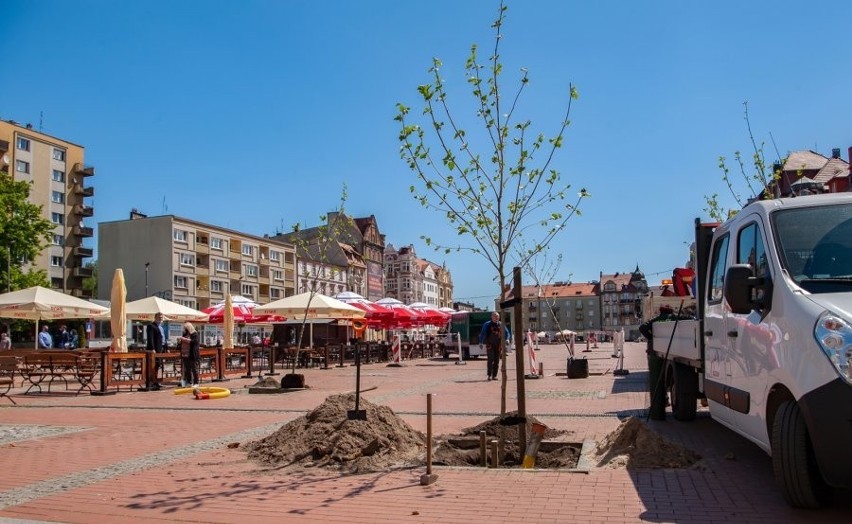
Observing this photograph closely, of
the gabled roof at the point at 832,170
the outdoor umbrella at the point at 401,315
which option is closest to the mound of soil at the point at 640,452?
the outdoor umbrella at the point at 401,315

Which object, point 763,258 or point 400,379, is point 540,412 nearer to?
point 763,258

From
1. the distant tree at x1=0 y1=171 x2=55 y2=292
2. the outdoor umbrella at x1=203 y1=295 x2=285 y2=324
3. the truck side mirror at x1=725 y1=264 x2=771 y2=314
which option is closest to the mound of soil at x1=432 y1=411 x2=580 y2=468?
the truck side mirror at x1=725 y1=264 x2=771 y2=314

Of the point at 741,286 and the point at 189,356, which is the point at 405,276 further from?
the point at 741,286

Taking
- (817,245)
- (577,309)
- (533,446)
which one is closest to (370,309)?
(533,446)

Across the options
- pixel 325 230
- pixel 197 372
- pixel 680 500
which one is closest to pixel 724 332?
pixel 680 500

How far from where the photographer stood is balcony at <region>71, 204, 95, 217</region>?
81.2 metres

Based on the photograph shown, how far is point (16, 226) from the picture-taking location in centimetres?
5050

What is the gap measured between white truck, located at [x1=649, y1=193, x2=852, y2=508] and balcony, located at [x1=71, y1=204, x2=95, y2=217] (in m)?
85.1

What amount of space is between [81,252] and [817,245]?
85850mm

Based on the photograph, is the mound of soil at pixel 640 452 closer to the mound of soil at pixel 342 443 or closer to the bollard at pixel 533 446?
the bollard at pixel 533 446

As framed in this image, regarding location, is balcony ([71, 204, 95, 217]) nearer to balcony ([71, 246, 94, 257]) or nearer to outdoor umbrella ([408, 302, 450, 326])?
balcony ([71, 246, 94, 257])

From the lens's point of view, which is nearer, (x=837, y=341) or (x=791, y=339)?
(x=837, y=341)

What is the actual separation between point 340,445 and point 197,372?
12522mm

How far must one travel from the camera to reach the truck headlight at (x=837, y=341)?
167 inches
